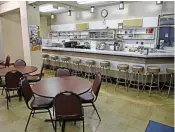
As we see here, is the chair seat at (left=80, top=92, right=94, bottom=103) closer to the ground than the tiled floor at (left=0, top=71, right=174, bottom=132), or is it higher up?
higher up

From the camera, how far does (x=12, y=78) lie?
3490 mm

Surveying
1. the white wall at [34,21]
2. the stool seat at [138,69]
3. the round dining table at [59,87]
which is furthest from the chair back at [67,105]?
the white wall at [34,21]

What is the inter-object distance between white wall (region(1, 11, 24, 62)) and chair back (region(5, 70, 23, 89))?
15.4 ft

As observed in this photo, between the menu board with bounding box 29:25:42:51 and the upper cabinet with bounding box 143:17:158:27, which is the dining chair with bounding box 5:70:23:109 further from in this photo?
the upper cabinet with bounding box 143:17:158:27

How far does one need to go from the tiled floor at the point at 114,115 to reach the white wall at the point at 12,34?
3.86 metres

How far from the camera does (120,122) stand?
118 inches

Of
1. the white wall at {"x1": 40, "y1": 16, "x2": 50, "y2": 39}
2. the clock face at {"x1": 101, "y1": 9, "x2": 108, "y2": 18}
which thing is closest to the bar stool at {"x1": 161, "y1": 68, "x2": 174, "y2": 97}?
the clock face at {"x1": 101, "y1": 9, "x2": 108, "y2": 18}

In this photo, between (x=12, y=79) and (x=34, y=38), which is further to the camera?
(x=34, y=38)

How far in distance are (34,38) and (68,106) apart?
13.7ft

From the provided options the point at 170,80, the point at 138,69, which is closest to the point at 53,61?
the point at 138,69

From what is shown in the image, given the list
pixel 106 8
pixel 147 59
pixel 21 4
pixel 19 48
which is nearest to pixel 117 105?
pixel 147 59

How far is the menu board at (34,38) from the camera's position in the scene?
5610mm

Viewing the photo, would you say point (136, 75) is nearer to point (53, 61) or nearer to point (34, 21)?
point (53, 61)

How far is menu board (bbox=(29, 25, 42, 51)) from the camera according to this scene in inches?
221
